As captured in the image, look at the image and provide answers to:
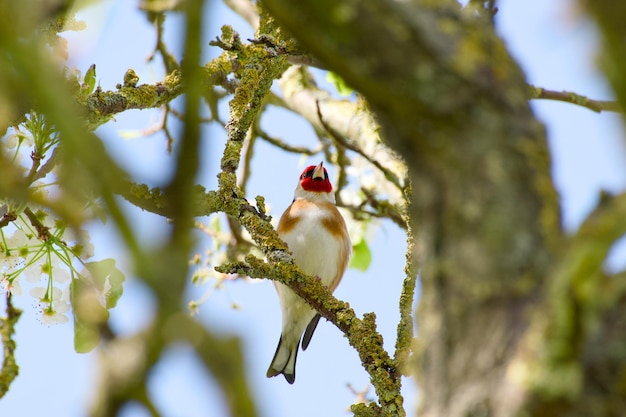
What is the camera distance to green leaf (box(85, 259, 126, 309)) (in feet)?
8.70

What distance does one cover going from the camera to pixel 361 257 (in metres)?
5.35

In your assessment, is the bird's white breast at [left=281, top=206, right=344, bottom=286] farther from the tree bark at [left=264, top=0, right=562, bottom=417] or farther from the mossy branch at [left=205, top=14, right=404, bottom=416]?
the tree bark at [left=264, top=0, right=562, bottom=417]

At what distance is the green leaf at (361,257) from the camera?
529 centimetres

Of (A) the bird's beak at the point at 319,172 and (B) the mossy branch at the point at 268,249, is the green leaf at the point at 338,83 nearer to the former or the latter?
(B) the mossy branch at the point at 268,249

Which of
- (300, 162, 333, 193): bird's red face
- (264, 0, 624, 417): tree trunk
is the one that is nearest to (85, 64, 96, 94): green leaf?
(264, 0, 624, 417): tree trunk

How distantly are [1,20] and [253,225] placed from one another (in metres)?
1.95

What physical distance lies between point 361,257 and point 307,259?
0.53 metres

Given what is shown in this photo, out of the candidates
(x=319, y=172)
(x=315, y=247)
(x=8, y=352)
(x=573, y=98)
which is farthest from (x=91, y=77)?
(x=319, y=172)

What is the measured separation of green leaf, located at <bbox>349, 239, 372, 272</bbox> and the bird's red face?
48.0 inches

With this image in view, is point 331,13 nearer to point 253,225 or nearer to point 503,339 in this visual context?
point 503,339

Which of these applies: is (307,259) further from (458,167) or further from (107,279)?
(458,167)

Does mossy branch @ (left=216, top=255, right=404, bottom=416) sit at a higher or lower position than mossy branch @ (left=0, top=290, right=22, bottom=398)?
higher

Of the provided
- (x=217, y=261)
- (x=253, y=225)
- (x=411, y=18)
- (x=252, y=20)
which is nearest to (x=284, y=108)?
(x=252, y=20)

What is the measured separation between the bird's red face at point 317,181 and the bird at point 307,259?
584 millimetres
